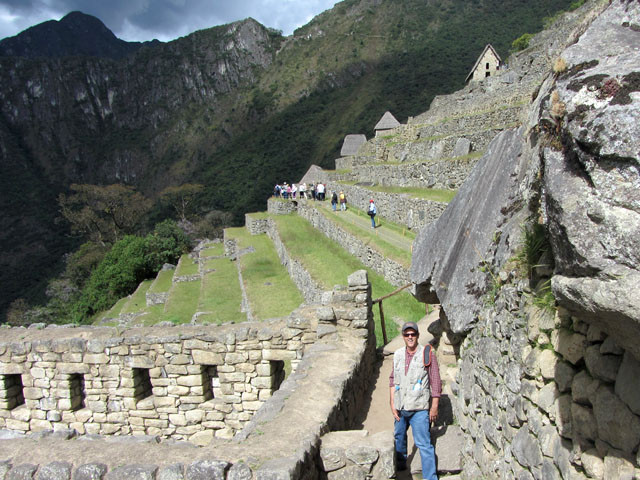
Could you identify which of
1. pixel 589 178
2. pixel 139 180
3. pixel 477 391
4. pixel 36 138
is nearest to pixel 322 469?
pixel 477 391

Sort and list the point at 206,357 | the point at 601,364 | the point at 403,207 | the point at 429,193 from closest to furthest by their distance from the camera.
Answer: the point at 601,364
the point at 206,357
the point at 429,193
the point at 403,207

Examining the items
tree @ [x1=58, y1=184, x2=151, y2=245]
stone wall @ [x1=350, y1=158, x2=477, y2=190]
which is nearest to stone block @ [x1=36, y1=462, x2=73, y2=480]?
stone wall @ [x1=350, y1=158, x2=477, y2=190]

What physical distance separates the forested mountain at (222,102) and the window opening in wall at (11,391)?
A: 5542 centimetres

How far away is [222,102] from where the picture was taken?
412ft

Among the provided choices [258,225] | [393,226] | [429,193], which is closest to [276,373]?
[429,193]

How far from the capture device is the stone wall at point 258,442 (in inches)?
149

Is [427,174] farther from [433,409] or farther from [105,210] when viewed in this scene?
[105,210]

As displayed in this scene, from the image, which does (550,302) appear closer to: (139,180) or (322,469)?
(322,469)

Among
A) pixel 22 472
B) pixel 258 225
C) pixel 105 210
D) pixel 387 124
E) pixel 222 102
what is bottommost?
pixel 105 210

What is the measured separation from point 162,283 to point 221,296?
12106 mm

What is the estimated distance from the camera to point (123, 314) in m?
24.5

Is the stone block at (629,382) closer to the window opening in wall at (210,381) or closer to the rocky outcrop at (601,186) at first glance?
the rocky outcrop at (601,186)

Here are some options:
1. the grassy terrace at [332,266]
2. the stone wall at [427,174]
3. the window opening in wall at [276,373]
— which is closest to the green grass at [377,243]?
the grassy terrace at [332,266]

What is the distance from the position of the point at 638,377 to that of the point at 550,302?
91 cm
